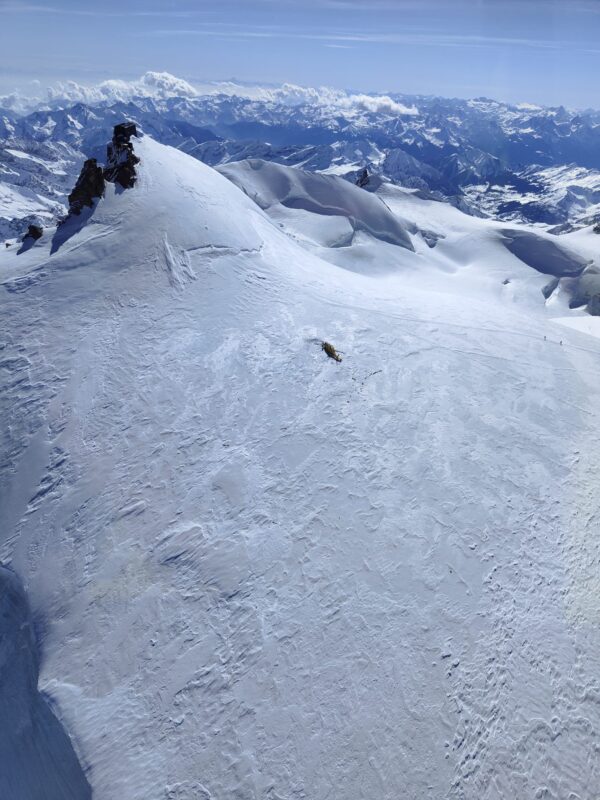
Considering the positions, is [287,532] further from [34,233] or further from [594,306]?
[594,306]

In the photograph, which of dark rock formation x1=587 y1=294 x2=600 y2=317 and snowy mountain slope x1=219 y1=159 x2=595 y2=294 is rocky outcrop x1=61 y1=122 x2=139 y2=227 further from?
dark rock formation x1=587 y1=294 x2=600 y2=317

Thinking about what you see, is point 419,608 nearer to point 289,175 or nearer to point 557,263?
point 557,263

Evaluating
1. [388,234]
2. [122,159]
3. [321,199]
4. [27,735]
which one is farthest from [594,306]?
[27,735]

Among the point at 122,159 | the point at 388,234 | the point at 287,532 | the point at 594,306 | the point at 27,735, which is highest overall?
the point at 122,159

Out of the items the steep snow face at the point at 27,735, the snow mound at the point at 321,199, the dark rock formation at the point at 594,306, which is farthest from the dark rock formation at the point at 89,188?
the dark rock formation at the point at 594,306

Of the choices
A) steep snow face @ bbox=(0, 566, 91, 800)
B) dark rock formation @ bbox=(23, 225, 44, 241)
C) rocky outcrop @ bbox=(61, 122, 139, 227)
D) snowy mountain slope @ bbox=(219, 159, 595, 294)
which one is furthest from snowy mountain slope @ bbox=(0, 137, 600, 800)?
snowy mountain slope @ bbox=(219, 159, 595, 294)

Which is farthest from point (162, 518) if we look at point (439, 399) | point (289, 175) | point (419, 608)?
point (289, 175)
